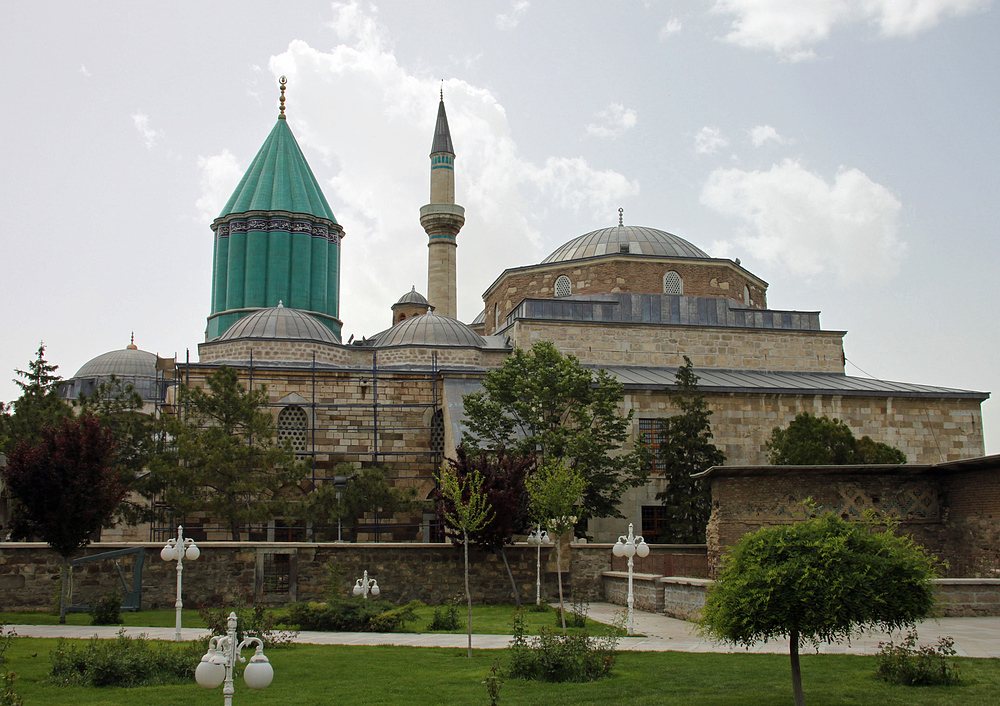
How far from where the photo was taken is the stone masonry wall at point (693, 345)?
22609 millimetres


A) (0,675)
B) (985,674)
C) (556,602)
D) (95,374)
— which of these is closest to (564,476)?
(556,602)

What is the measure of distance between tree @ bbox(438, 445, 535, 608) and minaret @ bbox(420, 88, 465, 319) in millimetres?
13375

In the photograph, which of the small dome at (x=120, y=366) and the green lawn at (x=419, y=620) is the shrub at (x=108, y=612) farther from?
the small dome at (x=120, y=366)

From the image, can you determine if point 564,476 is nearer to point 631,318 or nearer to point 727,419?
point 727,419

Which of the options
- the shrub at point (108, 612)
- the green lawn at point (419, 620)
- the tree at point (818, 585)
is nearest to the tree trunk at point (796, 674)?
the tree at point (818, 585)

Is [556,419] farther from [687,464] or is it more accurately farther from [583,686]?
[583,686]

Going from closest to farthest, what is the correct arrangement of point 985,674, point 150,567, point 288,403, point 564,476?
point 985,674 < point 564,476 < point 150,567 < point 288,403

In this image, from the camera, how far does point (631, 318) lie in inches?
913

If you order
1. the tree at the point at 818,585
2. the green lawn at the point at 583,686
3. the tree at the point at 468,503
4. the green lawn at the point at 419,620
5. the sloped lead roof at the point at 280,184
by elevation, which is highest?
the sloped lead roof at the point at 280,184

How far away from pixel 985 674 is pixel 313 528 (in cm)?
1256

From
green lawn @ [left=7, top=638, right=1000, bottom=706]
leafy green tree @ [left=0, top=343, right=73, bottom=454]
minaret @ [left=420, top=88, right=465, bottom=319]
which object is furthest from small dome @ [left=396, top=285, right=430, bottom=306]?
green lawn @ [left=7, top=638, right=1000, bottom=706]

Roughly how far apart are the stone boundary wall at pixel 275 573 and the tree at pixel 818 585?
8.26m

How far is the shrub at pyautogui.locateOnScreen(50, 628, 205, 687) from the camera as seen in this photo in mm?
7406

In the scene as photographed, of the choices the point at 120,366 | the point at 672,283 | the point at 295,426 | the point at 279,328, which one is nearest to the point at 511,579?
the point at 295,426
